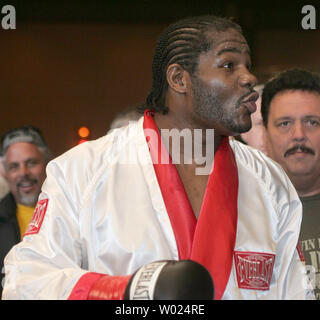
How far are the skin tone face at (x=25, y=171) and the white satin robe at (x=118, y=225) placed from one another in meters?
0.83

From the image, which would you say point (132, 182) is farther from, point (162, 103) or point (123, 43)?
point (123, 43)

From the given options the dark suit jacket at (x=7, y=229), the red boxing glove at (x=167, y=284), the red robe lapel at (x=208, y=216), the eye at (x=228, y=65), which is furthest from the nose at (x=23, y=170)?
the red boxing glove at (x=167, y=284)

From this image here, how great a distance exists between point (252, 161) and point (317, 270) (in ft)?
1.34

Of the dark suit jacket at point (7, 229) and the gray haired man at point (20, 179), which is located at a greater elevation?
the gray haired man at point (20, 179)

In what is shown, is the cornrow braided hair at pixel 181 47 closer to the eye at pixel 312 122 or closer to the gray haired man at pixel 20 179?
the eye at pixel 312 122

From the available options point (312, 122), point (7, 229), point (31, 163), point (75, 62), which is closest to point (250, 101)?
point (312, 122)

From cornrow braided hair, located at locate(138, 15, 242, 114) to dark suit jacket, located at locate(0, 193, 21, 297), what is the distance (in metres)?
0.73

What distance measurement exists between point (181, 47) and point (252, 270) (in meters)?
0.50

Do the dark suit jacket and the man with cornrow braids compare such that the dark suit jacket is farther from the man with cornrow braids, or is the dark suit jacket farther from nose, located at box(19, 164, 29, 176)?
the man with cornrow braids

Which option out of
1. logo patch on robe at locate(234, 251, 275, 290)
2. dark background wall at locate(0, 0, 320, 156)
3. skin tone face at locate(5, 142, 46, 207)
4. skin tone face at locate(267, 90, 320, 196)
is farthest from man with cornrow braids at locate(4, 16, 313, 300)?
dark background wall at locate(0, 0, 320, 156)

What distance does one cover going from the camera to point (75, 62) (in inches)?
123

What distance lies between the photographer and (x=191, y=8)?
109 inches

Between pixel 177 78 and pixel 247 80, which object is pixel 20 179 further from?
pixel 247 80

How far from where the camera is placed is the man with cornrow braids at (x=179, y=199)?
1059 millimetres
